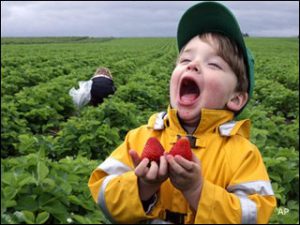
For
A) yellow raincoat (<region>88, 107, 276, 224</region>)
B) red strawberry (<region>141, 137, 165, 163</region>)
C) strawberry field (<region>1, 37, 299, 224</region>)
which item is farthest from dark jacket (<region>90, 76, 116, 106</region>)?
red strawberry (<region>141, 137, 165, 163</region>)

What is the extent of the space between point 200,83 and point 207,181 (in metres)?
0.36

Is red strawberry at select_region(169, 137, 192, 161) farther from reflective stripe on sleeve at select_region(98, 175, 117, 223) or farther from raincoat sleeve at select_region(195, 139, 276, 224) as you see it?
reflective stripe on sleeve at select_region(98, 175, 117, 223)

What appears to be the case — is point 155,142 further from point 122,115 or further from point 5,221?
point 122,115

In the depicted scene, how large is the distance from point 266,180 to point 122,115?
4.82 meters

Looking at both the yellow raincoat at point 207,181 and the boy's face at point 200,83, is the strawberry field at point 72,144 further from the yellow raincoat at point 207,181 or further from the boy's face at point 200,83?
the boy's face at point 200,83

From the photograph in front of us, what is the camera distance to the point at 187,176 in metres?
1.50

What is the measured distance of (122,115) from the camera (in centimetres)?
647

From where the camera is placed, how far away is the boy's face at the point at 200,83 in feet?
5.83

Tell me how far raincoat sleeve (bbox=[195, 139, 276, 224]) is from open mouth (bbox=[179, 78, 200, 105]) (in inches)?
8.4

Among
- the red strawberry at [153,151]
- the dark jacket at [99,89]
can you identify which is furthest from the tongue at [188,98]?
the dark jacket at [99,89]

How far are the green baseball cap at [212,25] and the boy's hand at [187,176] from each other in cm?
57

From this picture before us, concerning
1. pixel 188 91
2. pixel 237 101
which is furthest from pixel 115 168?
pixel 237 101

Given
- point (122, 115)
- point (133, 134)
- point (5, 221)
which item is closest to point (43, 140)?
point (122, 115)

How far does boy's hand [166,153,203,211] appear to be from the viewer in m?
1.48
